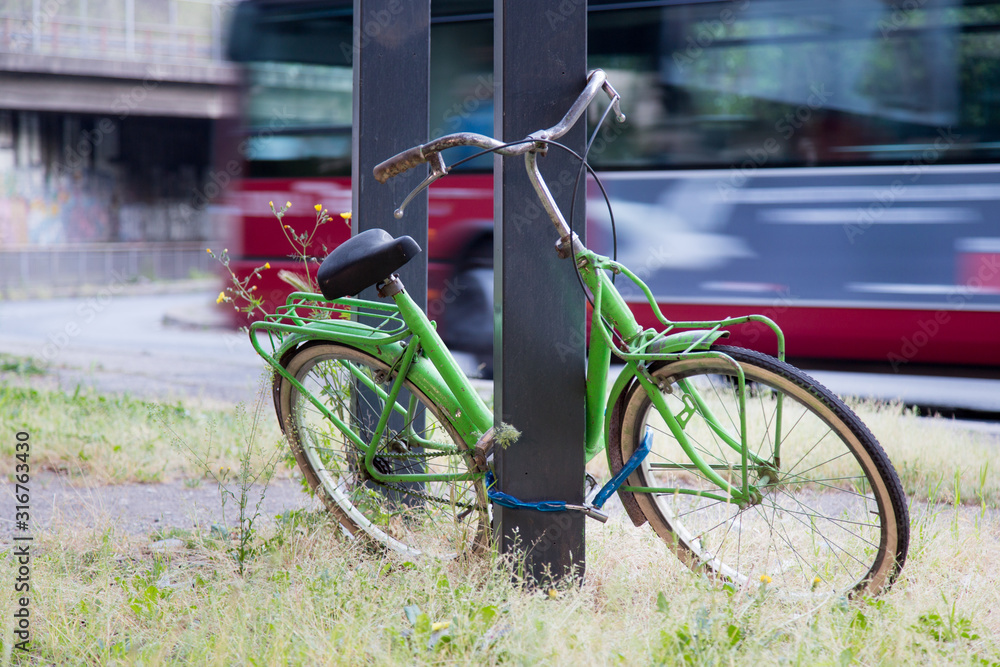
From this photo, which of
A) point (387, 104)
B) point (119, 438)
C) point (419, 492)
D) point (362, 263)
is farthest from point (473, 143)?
point (119, 438)

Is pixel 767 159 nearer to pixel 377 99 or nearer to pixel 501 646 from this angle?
pixel 377 99

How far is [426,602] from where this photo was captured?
2.46 m

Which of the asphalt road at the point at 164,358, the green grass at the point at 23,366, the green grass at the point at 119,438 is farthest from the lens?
the green grass at the point at 23,366

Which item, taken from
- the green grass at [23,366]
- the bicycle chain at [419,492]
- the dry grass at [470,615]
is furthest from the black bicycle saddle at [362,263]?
the green grass at [23,366]

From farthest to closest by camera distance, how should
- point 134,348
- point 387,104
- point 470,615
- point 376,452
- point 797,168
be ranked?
point 134,348 → point 797,168 → point 387,104 → point 376,452 → point 470,615

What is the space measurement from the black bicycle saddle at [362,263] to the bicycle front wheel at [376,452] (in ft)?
1.05

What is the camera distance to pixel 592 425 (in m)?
2.63

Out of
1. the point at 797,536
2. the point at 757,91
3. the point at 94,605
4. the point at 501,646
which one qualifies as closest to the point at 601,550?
the point at 797,536

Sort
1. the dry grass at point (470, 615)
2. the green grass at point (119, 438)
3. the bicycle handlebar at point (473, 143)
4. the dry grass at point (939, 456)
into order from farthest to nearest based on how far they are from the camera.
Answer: the green grass at point (119, 438)
the dry grass at point (939, 456)
the bicycle handlebar at point (473, 143)
the dry grass at point (470, 615)

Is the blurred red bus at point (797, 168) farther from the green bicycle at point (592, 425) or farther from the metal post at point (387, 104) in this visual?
the green bicycle at point (592, 425)

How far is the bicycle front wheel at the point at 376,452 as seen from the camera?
2.81 meters

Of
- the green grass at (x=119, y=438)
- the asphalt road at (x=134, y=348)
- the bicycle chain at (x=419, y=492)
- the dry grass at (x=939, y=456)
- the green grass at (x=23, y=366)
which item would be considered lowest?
the asphalt road at (x=134, y=348)

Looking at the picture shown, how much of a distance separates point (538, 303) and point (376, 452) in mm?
749

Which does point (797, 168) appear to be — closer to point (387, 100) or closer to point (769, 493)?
point (387, 100)
